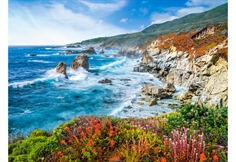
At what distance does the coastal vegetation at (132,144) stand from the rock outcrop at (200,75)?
2162 millimetres

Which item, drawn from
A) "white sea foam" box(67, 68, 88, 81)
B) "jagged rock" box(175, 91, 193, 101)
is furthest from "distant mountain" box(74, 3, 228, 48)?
"jagged rock" box(175, 91, 193, 101)

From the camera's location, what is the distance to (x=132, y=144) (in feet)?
11.5

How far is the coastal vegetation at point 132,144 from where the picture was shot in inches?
119

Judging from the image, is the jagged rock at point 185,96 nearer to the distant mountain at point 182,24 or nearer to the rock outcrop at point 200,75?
the rock outcrop at point 200,75

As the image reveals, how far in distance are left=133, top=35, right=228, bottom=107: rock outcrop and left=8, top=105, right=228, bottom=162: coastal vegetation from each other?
216cm

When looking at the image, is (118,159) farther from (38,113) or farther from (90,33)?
(38,113)

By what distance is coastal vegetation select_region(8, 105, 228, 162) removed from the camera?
3029mm

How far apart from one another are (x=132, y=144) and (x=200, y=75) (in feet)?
47.9

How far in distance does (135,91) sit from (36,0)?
1228 cm

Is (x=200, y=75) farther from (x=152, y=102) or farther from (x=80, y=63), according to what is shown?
(x=80, y=63)

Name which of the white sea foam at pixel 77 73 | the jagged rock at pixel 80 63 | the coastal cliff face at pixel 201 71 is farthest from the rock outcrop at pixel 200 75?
the jagged rock at pixel 80 63

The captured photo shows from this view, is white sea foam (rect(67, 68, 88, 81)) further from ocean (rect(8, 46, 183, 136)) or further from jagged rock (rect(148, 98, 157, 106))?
jagged rock (rect(148, 98, 157, 106))

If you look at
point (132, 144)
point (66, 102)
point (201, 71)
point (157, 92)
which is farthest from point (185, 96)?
point (132, 144)
